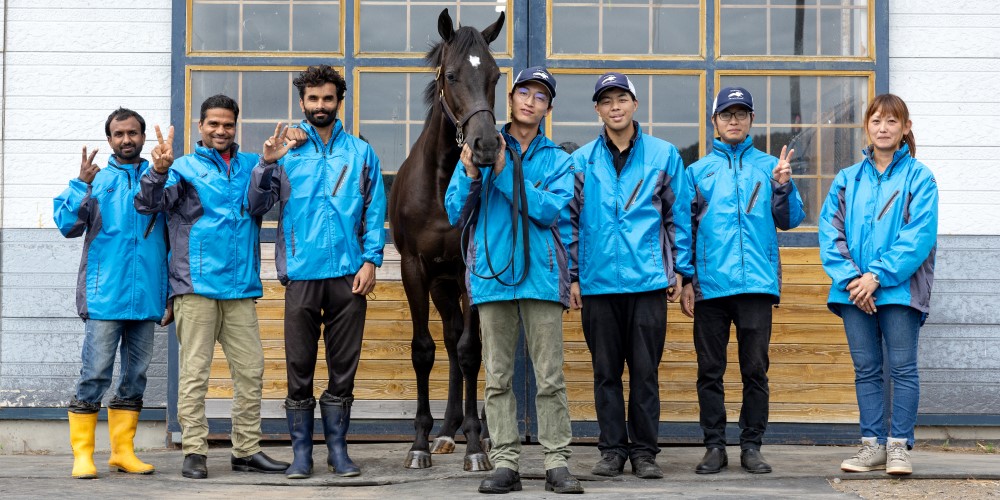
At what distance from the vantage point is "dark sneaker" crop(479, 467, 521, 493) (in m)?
4.23

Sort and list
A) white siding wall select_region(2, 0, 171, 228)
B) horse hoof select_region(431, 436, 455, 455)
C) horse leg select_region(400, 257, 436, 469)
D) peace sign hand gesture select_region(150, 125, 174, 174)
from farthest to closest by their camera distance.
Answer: white siding wall select_region(2, 0, 171, 228) → horse hoof select_region(431, 436, 455, 455) → horse leg select_region(400, 257, 436, 469) → peace sign hand gesture select_region(150, 125, 174, 174)

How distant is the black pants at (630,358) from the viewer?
15.2 feet

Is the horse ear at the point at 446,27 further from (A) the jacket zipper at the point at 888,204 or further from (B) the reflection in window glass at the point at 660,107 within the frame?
(A) the jacket zipper at the point at 888,204

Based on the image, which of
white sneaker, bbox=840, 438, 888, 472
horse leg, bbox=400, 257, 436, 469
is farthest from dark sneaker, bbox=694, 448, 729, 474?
horse leg, bbox=400, 257, 436, 469

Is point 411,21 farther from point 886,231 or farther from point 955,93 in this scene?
point 955,93

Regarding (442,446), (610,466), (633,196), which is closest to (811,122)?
(633,196)

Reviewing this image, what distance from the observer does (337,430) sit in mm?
4809

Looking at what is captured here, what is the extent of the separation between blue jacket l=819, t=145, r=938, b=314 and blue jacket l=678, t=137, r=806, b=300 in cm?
23

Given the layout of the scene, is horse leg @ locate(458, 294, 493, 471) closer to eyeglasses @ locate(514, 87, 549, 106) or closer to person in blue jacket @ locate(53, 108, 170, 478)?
eyeglasses @ locate(514, 87, 549, 106)

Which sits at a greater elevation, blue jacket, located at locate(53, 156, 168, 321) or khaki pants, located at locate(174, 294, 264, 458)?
blue jacket, located at locate(53, 156, 168, 321)

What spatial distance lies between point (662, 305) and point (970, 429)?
8.91 ft

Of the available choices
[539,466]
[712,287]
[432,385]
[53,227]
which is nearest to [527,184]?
[712,287]

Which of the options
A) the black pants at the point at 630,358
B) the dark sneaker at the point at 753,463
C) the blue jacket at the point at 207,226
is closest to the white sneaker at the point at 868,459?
the dark sneaker at the point at 753,463

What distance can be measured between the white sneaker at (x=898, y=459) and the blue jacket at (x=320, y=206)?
2.50 m
